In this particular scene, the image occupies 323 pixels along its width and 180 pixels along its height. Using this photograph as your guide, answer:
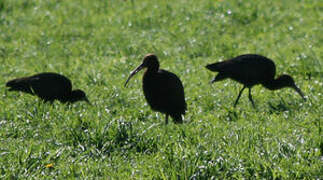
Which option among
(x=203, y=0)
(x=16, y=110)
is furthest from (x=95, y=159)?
(x=203, y=0)

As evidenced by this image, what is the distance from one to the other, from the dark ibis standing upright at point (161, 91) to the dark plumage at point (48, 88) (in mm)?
1084

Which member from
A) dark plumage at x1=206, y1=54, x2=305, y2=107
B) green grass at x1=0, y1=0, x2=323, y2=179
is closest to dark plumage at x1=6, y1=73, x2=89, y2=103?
green grass at x1=0, y1=0, x2=323, y2=179

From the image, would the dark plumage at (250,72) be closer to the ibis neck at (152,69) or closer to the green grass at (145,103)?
the green grass at (145,103)

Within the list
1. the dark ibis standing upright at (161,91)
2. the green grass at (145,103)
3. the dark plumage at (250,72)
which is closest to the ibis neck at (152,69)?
the dark ibis standing upright at (161,91)

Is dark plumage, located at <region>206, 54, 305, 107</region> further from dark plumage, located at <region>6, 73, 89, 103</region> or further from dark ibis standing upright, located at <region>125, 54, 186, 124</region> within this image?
dark plumage, located at <region>6, 73, 89, 103</region>

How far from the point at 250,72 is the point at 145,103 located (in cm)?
142

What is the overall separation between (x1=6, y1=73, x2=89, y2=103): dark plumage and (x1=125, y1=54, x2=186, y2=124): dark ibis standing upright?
108 cm

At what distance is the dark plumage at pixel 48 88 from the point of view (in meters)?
7.90

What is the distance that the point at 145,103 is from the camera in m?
7.74

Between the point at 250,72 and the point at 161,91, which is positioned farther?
the point at 250,72

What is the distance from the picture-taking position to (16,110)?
7.27m

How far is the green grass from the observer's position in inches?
207

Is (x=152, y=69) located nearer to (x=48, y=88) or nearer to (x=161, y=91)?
(x=161, y=91)

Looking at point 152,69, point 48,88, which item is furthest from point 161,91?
point 48,88
